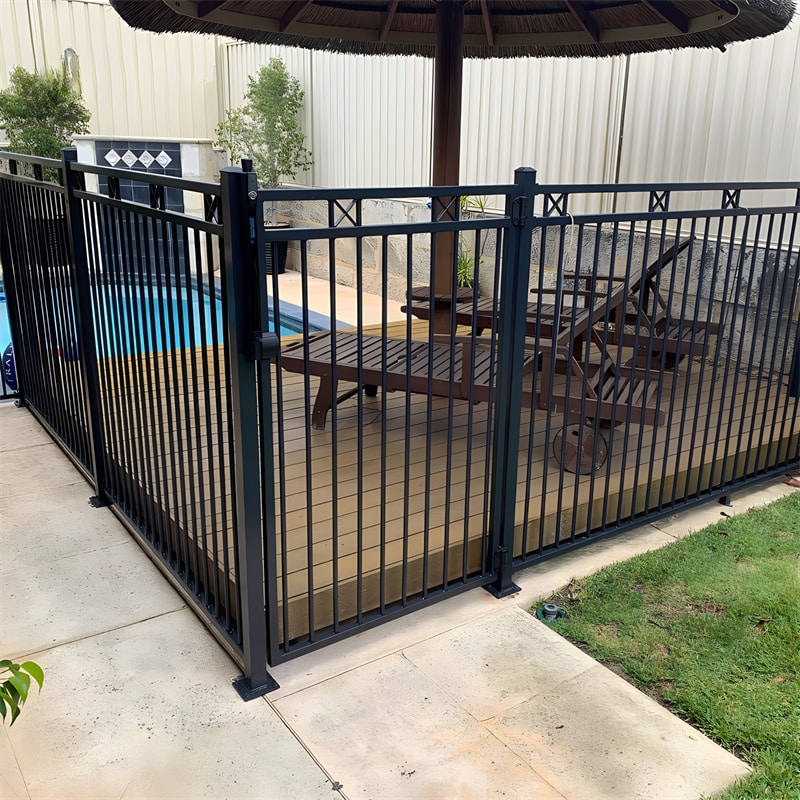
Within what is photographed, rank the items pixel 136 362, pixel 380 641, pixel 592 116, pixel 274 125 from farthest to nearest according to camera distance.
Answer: pixel 274 125, pixel 592 116, pixel 136 362, pixel 380 641

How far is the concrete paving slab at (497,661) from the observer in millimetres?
2391

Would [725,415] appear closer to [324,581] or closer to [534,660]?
[534,660]

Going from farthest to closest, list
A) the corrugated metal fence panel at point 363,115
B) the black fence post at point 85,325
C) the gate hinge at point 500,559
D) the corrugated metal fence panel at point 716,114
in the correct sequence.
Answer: the corrugated metal fence panel at point 363,115 → the corrugated metal fence panel at point 716,114 → the black fence post at point 85,325 → the gate hinge at point 500,559

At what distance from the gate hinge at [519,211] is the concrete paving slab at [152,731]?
69.2 inches

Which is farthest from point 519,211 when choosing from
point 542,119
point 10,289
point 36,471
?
point 542,119

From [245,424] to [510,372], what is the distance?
1.05m

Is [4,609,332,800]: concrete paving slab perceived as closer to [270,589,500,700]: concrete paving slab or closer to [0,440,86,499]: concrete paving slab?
[270,589,500,700]: concrete paving slab

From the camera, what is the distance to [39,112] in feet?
34.0

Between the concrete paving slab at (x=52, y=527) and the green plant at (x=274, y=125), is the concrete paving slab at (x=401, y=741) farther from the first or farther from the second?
the green plant at (x=274, y=125)

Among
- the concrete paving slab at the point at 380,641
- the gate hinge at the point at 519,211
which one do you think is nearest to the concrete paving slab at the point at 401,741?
the concrete paving slab at the point at 380,641

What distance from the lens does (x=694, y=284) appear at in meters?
6.05

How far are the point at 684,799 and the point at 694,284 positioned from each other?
4.78m

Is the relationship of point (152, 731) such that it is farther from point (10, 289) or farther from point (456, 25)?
point (456, 25)

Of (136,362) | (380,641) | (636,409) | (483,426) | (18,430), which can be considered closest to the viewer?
(380,641)
